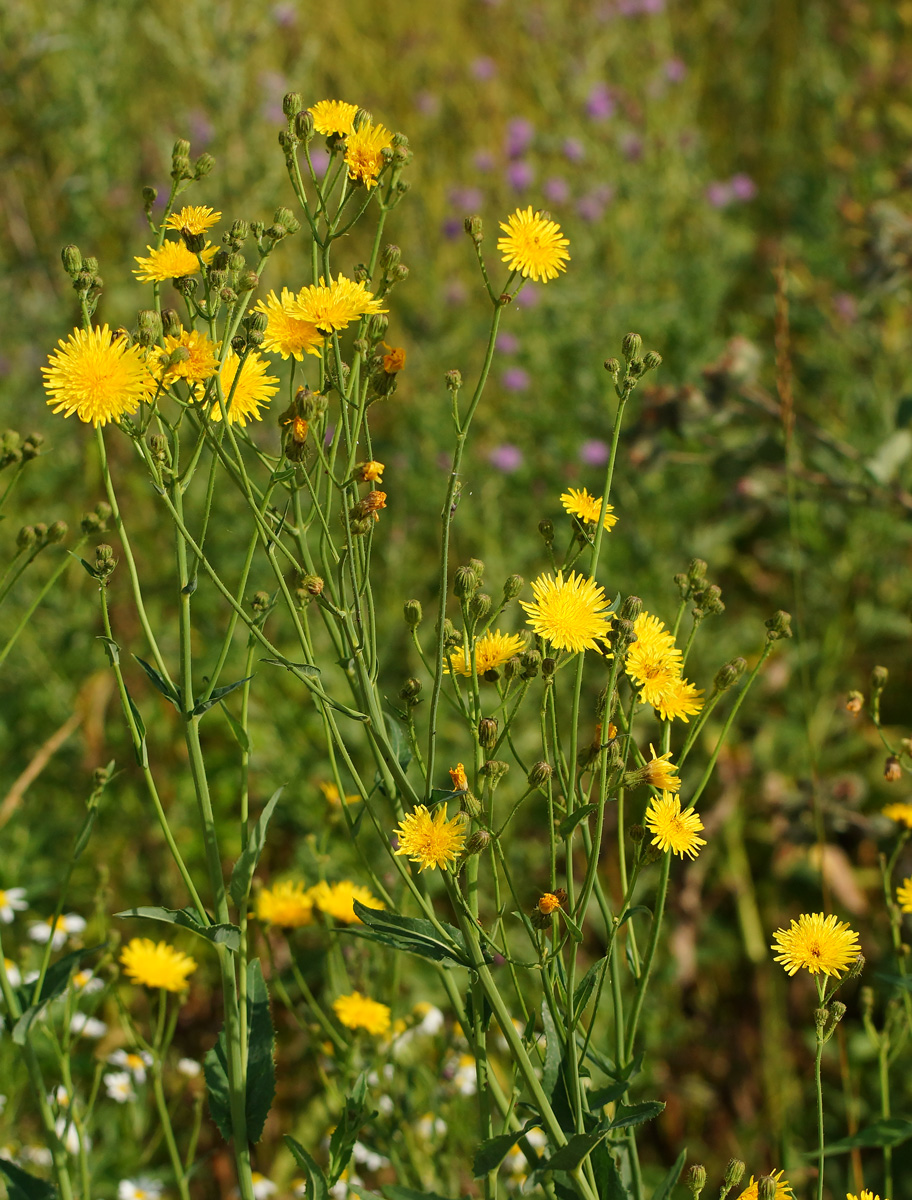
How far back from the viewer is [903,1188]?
6.31ft

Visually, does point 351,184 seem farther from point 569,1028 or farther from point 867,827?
point 867,827

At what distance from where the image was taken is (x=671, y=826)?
0.90 m

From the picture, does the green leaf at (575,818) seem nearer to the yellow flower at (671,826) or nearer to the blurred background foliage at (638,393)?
the yellow flower at (671,826)

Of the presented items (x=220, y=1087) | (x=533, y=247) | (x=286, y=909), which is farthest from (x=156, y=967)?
(x=533, y=247)

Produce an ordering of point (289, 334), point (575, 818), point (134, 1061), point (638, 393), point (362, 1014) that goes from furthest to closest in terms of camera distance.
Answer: point (638, 393)
point (134, 1061)
point (362, 1014)
point (289, 334)
point (575, 818)

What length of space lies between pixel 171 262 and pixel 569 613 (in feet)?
1.59

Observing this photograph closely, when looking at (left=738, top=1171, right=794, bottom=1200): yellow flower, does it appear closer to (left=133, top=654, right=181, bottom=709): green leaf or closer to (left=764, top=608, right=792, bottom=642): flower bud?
(left=764, top=608, right=792, bottom=642): flower bud

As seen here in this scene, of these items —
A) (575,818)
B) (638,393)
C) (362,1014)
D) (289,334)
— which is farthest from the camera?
(638,393)

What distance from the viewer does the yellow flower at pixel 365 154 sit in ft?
3.31

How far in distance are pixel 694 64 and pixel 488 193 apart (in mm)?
1390

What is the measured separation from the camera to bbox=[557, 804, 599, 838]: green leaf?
0.86 metres

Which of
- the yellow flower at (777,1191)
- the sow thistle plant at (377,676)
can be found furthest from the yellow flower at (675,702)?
the yellow flower at (777,1191)

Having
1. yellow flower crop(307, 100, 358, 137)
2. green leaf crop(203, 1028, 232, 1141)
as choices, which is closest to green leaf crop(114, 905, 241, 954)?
green leaf crop(203, 1028, 232, 1141)

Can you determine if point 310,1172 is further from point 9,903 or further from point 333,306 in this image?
point 9,903
